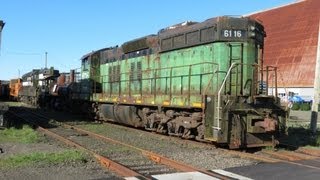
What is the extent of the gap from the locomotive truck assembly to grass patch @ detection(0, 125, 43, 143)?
3.96m

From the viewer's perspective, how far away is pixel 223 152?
12180 mm

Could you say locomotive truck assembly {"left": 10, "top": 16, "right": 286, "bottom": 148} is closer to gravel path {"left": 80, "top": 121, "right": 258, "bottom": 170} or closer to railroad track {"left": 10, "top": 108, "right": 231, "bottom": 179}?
gravel path {"left": 80, "top": 121, "right": 258, "bottom": 170}

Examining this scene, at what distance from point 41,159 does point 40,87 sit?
29.5 m

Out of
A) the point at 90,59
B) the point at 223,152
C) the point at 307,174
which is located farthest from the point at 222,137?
the point at 90,59

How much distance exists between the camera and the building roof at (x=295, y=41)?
5466 cm

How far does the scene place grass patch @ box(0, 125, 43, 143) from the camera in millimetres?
14391

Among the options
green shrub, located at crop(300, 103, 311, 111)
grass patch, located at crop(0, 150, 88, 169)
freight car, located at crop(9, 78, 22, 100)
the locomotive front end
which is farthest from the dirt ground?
freight car, located at crop(9, 78, 22, 100)

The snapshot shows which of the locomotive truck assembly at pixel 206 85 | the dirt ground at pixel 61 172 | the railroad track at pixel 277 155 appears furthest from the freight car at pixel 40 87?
the dirt ground at pixel 61 172

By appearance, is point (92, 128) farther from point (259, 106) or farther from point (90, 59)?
point (259, 106)

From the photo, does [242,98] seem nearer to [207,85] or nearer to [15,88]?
[207,85]

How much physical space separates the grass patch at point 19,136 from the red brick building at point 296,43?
129 ft

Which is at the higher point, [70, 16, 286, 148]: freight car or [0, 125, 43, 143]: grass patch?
[70, 16, 286, 148]: freight car

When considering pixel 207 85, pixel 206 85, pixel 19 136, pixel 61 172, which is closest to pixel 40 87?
pixel 19 136

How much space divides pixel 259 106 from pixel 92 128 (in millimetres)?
8434
